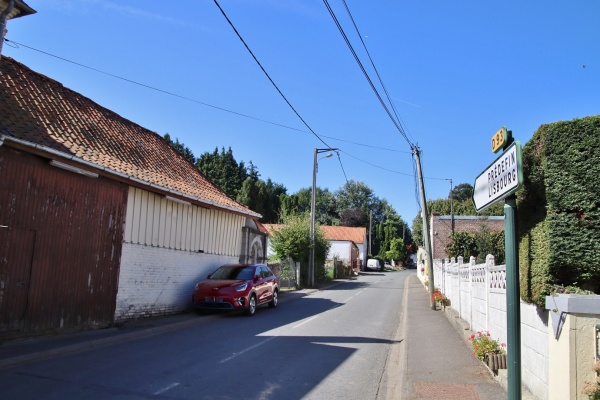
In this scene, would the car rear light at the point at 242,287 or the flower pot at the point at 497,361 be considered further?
the car rear light at the point at 242,287

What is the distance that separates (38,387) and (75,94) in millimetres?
10399

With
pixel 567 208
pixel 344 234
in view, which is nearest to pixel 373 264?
pixel 344 234

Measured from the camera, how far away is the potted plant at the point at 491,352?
6.86 meters

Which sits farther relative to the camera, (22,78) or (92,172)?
(22,78)

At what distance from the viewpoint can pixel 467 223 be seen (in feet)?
119

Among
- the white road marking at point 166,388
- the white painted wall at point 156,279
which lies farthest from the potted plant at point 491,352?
the white painted wall at point 156,279

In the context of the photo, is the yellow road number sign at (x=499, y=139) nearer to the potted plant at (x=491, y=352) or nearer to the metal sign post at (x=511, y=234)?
the metal sign post at (x=511, y=234)

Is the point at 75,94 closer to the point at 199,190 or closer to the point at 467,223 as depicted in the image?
the point at 199,190

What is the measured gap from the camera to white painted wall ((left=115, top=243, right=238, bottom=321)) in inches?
497

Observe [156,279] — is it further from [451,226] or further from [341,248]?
[341,248]

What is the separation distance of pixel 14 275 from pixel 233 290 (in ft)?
22.2

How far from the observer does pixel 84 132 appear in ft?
41.6

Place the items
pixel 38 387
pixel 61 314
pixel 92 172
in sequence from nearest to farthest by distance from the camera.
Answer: pixel 38 387 → pixel 61 314 → pixel 92 172

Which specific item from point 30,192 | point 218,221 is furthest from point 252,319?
point 30,192
